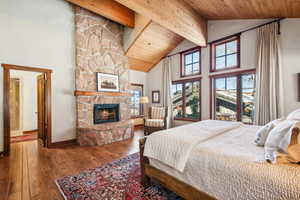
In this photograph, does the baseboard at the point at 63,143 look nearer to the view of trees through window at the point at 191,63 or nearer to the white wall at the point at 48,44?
the white wall at the point at 48,44

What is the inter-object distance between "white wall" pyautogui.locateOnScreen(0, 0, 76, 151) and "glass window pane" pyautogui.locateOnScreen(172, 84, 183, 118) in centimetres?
374

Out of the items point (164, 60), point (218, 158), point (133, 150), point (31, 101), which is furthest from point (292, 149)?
point (31, 101)

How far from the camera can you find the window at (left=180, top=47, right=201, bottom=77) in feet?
16.2

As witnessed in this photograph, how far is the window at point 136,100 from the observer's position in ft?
20.6

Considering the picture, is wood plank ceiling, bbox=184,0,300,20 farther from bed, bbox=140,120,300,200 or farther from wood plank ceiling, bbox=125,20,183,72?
bed, bbox=140,120,300,200

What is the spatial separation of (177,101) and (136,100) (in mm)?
1940

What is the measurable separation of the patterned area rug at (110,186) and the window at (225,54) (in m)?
3.96

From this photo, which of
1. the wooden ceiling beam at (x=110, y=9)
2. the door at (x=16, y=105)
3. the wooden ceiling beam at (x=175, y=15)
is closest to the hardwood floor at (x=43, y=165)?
the door at (x=16, y=105)

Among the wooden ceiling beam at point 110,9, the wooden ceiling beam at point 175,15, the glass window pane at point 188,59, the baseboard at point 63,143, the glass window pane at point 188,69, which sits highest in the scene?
the wooden ceiling beam at point 110,9

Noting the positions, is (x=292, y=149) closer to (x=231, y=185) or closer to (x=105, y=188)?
(x=231, y=185)

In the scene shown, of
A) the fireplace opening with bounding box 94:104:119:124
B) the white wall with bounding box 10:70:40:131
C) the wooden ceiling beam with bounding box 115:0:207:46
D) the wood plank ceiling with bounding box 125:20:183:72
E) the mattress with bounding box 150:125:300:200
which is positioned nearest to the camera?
the mattress with bounding box 150:125:300:200

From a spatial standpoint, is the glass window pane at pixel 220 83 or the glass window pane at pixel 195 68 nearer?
the glass window pane at pixel 220 83

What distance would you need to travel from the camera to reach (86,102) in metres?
3.95

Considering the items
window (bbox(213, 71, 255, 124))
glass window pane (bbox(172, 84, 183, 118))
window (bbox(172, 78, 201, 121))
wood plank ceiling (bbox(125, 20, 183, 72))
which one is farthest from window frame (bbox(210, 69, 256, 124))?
wood plank ceiling (bbox(125, 20, 183, 72))
